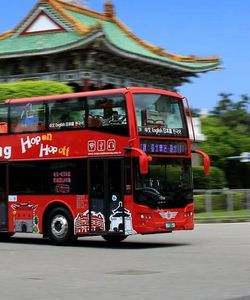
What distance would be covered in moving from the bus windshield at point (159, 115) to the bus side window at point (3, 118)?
4127 mm

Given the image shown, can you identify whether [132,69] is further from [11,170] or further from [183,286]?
[183,286]

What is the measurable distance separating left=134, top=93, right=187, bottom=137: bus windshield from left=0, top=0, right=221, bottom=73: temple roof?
1363cm

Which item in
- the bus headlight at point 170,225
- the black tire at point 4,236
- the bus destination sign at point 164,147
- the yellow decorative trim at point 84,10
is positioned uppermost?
the yellow decorative trim at point 84,10

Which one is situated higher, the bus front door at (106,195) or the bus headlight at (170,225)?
the bus front door at (106,195)

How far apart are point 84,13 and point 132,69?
4.83 meters

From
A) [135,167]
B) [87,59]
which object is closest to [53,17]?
[87,59]

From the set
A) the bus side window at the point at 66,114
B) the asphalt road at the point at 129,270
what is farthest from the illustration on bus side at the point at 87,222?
the bus side window at the point at 66,114

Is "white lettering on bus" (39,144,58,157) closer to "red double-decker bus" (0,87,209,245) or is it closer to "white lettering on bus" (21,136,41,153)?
"red double-decker bus" (0,87,209,245)

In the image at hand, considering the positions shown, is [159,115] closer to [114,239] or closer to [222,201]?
[114,239]

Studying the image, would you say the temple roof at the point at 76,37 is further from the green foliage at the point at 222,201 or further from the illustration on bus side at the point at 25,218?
the illustration on bus side at the point at 25,218

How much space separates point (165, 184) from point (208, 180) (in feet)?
59.9

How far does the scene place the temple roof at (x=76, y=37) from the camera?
109 feet

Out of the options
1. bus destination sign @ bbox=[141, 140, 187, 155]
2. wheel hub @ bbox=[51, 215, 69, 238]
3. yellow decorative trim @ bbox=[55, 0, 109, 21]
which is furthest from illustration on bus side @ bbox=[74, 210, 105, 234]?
yellow decorative trim @ bbox=[55, 0, 109, 21]

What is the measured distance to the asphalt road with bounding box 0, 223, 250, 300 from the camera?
32.0 ft
